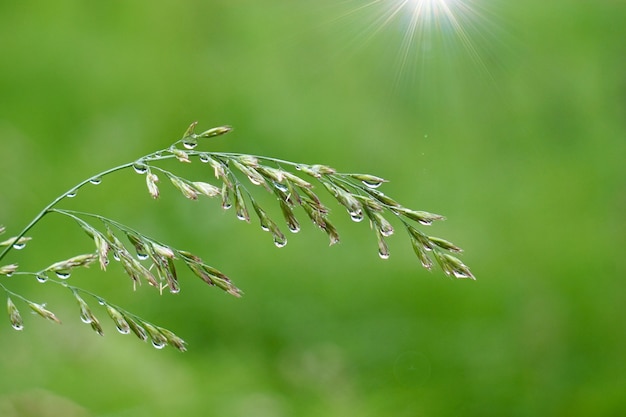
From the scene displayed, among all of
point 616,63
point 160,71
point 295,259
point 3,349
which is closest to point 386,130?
point 295,259

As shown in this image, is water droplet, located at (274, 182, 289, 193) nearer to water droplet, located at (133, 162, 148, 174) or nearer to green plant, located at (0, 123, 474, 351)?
green plant, located at (0, 123, 474, 351)

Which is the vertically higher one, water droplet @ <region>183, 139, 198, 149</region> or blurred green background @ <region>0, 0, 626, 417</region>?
water droplet @ <region>183, 139, 198, 149</region>

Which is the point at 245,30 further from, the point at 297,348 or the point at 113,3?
the point at 297,348

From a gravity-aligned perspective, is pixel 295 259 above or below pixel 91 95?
below

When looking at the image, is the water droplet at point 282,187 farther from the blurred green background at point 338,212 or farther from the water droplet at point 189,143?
the blurred green background at point 338,212

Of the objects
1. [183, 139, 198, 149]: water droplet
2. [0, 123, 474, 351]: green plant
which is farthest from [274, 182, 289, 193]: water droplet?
[183, 139, 198, 149]: water droplet

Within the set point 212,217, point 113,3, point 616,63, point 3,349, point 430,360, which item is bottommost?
point 3,349

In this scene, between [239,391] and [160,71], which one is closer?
[239,391]

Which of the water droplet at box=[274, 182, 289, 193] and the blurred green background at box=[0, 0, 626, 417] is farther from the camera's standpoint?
the blurred green background at box=[0, 0, 626, 417]
